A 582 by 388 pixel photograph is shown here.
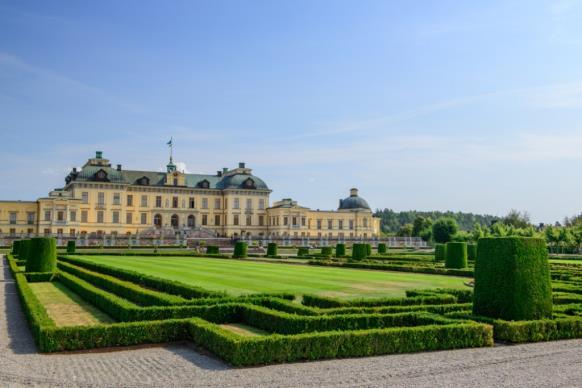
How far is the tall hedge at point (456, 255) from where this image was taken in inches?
1031

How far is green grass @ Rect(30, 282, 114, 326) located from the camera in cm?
1139

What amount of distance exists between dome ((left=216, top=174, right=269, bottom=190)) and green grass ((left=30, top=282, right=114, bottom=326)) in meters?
52.3

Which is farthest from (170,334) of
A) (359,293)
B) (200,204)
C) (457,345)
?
(200,204)

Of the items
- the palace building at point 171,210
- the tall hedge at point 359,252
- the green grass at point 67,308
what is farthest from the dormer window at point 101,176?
the green grass at point 67,308

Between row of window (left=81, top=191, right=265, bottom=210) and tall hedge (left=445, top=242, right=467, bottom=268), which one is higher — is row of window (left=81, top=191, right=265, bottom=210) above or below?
above

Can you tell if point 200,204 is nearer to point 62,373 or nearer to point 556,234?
point 556,234

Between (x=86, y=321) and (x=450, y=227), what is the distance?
5991 cm

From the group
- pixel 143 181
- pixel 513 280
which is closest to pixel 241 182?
pixel 143 181

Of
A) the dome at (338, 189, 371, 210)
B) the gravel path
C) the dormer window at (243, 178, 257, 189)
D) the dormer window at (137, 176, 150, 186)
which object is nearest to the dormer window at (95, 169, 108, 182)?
the dormer window at (137, 176, 150, 186)

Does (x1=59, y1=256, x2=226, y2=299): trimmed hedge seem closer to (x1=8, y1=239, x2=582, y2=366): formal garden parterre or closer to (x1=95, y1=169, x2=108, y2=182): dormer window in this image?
(x1=8, y1=239, x2=582, y2=366): formal garden parterre

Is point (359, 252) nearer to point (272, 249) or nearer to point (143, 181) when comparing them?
point (272, 249)

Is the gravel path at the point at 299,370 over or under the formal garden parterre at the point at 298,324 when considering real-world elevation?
under

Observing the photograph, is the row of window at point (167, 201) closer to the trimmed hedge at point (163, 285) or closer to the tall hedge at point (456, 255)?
the trimmed hedge at point (163, 285)

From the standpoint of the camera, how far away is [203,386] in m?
6.86
